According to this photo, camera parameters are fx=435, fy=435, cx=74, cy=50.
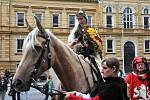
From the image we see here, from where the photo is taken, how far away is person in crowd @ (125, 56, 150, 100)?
18.7ft

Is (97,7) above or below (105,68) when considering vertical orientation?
above

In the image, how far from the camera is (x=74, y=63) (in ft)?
17.7

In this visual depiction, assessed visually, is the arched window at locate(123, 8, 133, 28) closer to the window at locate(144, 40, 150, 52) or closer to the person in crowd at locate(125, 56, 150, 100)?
the window at locate(144, 40, 150, 52)

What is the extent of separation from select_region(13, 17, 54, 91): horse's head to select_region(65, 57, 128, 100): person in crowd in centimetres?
73

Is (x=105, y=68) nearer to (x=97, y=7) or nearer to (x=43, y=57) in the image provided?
(x=43, y=57)

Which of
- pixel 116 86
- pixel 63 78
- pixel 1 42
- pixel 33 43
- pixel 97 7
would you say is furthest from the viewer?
pixel 97 7

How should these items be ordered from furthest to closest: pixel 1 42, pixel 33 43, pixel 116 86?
pixel 1 42
pixel 33 43
pixel 116 86

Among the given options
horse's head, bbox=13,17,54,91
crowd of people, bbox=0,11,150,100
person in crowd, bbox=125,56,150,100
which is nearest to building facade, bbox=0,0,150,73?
crowd of people, bbox=0,11,150,100

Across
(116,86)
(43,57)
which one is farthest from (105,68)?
(43,57)

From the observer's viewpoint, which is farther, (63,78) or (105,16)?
(105,16)

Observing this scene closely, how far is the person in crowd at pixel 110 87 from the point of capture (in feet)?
12.7

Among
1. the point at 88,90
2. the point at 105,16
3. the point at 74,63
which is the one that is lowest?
the point at 88,90

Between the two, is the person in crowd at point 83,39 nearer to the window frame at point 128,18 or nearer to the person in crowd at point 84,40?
the person in crowd at point 84,40

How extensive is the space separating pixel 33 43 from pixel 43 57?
0.62 ft
